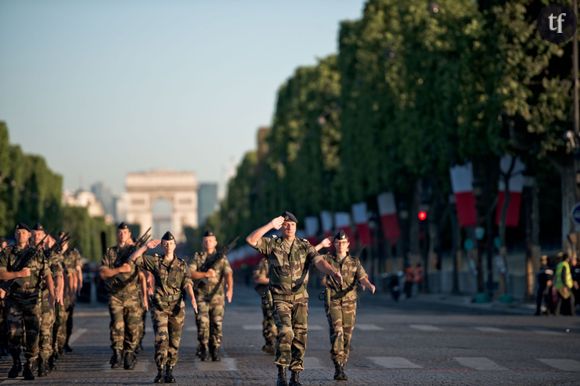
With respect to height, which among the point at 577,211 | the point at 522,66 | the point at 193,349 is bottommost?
the point at 193,349

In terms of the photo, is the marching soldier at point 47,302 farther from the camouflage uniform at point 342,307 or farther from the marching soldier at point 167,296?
the camouflage uniform at point 342,307

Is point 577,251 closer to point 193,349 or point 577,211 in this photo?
point 577,211

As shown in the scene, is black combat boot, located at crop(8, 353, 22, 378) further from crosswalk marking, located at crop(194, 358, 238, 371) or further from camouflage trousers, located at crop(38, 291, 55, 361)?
crosswalk marking, located at crop(194, 358, 238, 371)

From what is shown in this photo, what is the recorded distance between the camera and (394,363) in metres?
24.9

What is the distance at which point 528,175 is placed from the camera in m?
52.6

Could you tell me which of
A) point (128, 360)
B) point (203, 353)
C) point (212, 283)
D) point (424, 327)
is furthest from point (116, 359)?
point (424, 327)

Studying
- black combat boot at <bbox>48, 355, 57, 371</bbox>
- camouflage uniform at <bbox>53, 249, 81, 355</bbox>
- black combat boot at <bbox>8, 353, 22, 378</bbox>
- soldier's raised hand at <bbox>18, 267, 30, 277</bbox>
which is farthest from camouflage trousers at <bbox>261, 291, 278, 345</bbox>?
soldier's raised hand at <bbox>18, 267, 30, 277</bbox>

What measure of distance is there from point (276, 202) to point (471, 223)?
74.7 m

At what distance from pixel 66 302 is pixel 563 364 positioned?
8.26m

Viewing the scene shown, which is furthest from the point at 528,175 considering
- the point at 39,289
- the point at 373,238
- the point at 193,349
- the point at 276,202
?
the point at 276,202

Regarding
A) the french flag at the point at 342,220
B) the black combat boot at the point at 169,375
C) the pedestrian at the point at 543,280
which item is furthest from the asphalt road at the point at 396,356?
the french flag at the point at 342,220

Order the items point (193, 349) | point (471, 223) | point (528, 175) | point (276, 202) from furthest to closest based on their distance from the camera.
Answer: point (276, 202) → point (471, 223) → point (528, 175) → point (193, 349)

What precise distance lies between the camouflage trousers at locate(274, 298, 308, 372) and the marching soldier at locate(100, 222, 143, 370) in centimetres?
421
